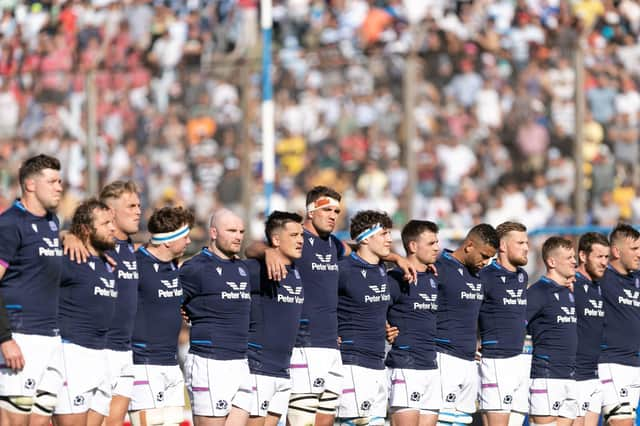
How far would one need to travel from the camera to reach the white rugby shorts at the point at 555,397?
478 inches

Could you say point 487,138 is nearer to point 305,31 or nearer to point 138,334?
point 305,31

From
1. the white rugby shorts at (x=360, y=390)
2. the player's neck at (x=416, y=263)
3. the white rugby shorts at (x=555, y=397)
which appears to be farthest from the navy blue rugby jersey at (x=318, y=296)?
the white rugby shorts at (x=555, y=397)

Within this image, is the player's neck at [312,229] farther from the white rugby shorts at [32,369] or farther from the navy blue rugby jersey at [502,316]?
the white rugby shorts at [32,369]

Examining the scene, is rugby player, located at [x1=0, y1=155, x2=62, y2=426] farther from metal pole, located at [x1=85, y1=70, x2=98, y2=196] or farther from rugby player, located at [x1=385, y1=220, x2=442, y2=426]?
metal pole, located at [x1=85, y1=70, x2=98, y2=196]

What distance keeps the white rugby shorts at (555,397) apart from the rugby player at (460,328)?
69 cm

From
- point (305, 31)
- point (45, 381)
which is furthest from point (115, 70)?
point (45, 381)

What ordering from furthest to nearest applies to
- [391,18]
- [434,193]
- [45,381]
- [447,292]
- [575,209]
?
[391,18] → [434,193] → [575,209] → [447,292] → [45,381]

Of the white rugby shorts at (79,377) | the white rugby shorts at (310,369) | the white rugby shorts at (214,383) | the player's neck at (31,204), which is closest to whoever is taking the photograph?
the player's neck at (31,204)

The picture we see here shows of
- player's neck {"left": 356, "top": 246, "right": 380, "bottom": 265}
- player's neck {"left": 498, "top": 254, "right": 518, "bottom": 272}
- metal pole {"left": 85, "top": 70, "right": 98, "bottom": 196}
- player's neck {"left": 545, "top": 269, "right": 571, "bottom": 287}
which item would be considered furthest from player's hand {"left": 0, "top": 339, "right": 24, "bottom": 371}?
metal pole {"left": 85, "top": 70, "right": 98, "bottom": 196}

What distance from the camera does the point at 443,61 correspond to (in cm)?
1745

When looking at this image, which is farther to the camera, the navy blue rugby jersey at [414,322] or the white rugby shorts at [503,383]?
the white rugby shorts at [503,383]

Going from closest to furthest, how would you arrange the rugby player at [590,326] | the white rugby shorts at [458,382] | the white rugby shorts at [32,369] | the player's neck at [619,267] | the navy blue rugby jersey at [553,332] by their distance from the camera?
the white rugby shorts at [32,369], the white rugby shorts at [458,382], the navy blue rugby jersey at [553,332], the rugby player at [590,326], the player's neck at [619,267]

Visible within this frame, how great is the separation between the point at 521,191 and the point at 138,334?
26.3ft

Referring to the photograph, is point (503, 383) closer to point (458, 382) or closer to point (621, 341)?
point (458, 382)
